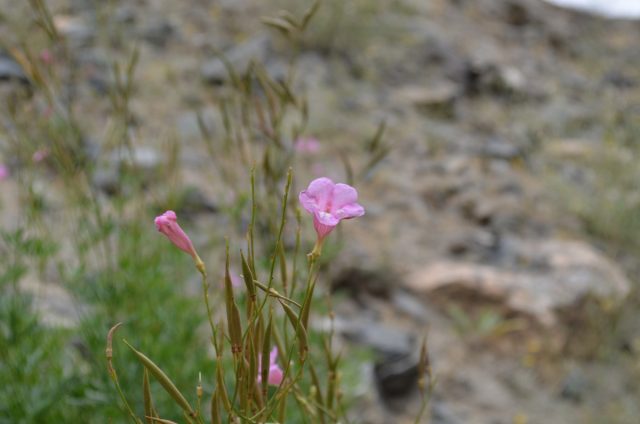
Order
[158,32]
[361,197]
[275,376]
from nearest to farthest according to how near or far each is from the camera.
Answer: [275,376]
[361,197]
[158,32]

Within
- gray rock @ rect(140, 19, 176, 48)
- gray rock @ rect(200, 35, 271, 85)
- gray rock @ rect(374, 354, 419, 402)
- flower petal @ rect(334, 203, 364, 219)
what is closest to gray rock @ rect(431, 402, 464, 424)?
gray rock @ rect(374, 354, 419, 402)

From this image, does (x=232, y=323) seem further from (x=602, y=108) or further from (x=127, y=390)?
(x=602, y=108)

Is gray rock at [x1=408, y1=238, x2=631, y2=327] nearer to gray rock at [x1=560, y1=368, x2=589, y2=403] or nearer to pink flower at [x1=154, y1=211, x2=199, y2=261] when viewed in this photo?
gray rock at [x1=560, y1=368, x2=589, y2=403]

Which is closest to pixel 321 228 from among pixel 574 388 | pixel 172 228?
pixel 172 228

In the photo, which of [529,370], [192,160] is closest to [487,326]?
[529,370]

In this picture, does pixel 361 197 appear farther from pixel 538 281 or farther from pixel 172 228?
pixel 172 228

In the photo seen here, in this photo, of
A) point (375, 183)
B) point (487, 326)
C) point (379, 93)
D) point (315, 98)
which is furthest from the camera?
point (379, 93)

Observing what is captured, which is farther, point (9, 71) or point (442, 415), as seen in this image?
point (9, 71)
